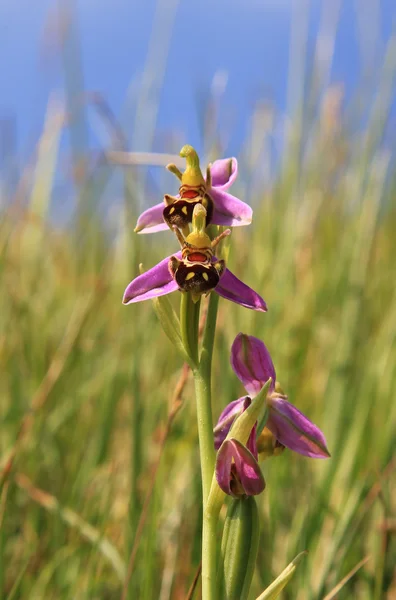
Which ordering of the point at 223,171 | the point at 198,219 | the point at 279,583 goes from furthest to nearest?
the point at 223,171, the point at 198,219, the point at 279,583

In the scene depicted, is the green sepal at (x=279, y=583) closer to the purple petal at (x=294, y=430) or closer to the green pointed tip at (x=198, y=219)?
the purple petal at (x=294, y=430)

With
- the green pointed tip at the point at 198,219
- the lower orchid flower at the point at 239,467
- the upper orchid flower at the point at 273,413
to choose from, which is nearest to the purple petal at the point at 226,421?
the upper orchid flower at the point at 273,413

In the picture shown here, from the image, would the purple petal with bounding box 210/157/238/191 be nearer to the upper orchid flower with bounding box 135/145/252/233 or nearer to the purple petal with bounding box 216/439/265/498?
the upper orchid flower with bounding box 135/145/252/233

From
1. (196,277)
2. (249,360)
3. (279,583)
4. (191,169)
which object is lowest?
(279,583)

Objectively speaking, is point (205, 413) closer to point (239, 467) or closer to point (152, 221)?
point (239, 467)

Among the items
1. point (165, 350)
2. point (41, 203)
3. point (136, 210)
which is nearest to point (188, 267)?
point (136, 210)

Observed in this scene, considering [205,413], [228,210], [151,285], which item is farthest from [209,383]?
[228,210]

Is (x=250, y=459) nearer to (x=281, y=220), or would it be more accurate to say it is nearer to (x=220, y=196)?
(x=220, y=196)

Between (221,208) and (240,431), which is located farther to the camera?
(221,208)
